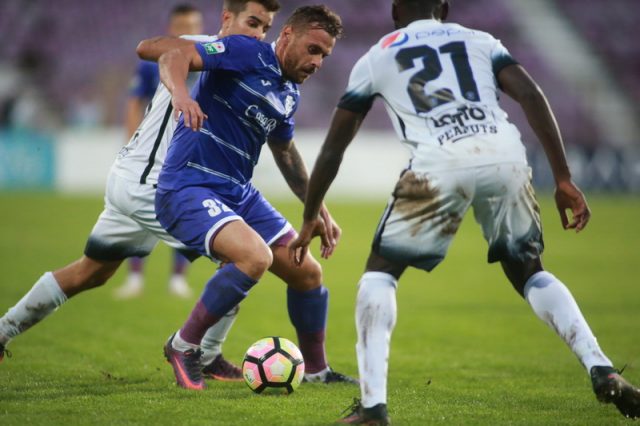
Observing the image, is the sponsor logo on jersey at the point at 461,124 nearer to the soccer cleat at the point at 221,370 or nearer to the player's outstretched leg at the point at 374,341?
the player's outstretched leg at the point at 374,341

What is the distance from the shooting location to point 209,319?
5.38 m

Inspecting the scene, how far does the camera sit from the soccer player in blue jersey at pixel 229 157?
5.20m

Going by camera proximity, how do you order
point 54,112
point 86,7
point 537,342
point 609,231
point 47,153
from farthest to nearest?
point 86,7 < point 54,112 < point 47,153 < point 609,231 < point 537,342

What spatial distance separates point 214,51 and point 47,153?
20.0 metres

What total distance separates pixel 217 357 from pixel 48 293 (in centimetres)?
A: 115

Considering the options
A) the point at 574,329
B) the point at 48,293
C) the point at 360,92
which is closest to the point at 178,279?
the point at 48,293

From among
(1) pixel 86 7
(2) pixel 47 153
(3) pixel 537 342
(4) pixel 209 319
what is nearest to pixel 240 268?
(4) pixel 209 319

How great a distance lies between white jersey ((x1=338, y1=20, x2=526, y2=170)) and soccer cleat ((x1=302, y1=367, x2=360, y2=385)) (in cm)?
198

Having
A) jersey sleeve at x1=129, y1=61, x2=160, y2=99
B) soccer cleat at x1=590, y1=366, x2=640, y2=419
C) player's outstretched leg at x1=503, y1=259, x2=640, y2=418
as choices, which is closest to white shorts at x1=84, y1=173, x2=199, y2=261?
player's outstretched leg at x1=503, y1=259, x2=640, y2=418

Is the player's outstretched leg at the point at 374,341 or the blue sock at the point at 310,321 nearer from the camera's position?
the player's outstretched leg at the point at 374,341

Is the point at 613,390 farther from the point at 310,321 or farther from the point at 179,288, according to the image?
the point at 179,288

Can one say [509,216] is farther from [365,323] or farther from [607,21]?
[607,21]

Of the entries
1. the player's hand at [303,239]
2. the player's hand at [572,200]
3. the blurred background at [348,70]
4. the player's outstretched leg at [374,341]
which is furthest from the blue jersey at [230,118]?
the blurred background at [348,70]

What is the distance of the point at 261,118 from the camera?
5.53 metres
